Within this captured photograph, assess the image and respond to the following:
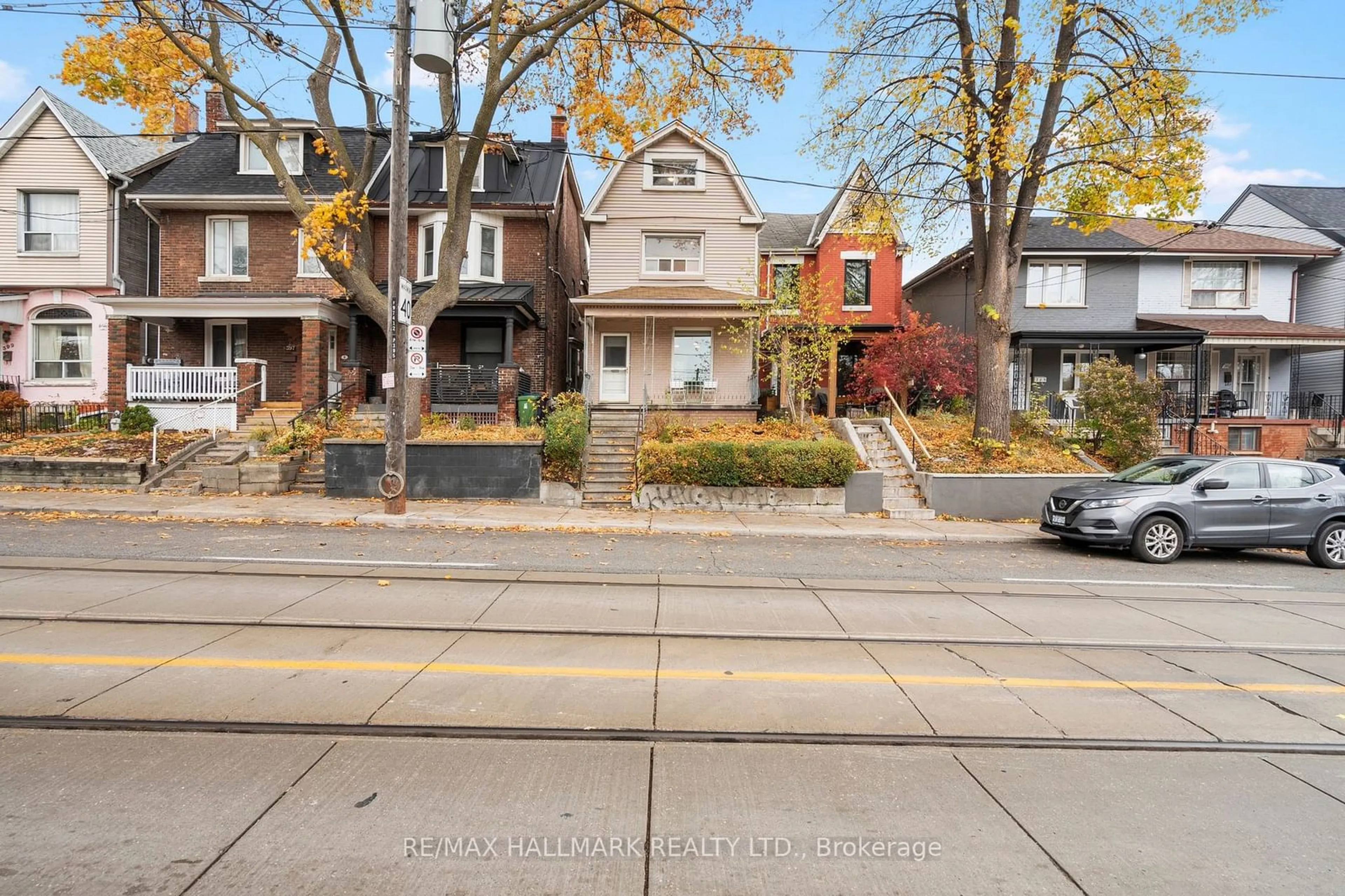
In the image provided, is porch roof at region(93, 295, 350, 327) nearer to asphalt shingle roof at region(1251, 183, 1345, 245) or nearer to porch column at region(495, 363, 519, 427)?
porch column at region(495, 363, 519, 427)

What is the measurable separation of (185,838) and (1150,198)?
1905 cm

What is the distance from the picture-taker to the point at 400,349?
12.9m

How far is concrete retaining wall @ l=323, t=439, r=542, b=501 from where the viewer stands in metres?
15.3

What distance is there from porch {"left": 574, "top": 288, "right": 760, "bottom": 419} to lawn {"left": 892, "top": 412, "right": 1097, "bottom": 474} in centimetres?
539

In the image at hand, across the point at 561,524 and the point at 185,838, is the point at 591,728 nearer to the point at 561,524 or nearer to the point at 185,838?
→ the point at 185,838

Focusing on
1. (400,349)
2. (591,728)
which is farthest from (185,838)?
(400,349)

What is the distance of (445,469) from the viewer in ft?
50.3

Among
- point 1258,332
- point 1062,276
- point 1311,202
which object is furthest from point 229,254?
point 1311,202

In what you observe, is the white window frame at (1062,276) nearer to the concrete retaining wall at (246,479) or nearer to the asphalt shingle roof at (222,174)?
A: the asphalt shingle roof at (222,174)

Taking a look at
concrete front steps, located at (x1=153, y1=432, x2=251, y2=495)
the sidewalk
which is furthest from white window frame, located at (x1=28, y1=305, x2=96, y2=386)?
the sidewalk

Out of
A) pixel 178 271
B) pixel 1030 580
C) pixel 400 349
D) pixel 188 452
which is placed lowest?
pixel 1030 580

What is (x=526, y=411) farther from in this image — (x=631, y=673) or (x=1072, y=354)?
(x=1072, y=354)

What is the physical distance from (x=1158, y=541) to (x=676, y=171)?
1756cm

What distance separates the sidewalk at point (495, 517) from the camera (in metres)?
12.5
